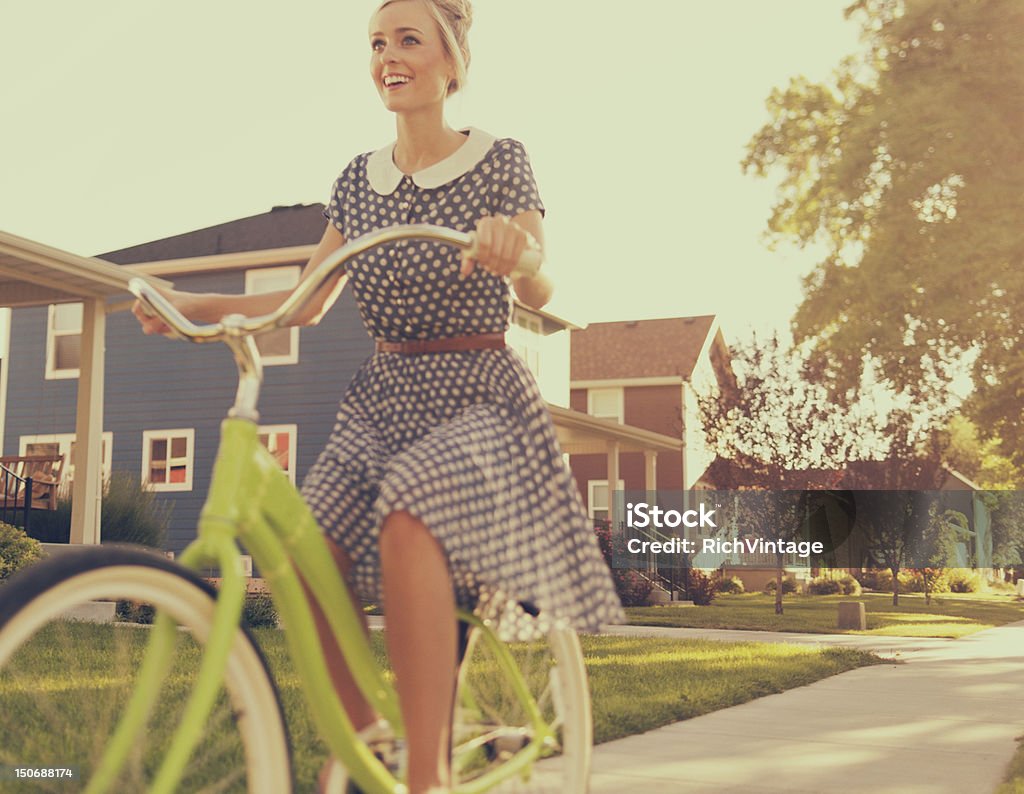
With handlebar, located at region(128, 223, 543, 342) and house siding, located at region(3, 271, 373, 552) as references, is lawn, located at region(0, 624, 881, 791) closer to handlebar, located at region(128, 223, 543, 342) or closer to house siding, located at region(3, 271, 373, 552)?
handlebar, located at region(128, 223, 543, 342)

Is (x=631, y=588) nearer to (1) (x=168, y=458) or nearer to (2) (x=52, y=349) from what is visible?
(1) (x=168, y=458)

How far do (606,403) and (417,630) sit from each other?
3631cm

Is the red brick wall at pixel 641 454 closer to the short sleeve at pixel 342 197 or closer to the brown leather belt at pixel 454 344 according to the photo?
the short sleeve at pixel 342 197

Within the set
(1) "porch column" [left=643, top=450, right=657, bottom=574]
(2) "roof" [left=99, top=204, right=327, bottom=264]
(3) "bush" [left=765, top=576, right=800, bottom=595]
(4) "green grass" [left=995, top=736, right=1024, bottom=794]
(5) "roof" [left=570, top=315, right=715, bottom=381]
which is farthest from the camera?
(5) "roof" [left=570, top=315, right=715, bottom=381]

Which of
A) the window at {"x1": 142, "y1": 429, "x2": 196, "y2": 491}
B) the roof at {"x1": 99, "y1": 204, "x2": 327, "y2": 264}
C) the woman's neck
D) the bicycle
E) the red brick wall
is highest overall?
the roof at {"x1": 99, "y1": 204, "x2": 327, "y2": 264}

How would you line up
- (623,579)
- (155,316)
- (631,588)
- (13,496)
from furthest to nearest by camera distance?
1. (631,588)
2. (623,579)
3. (13,496)
4. (155,316)

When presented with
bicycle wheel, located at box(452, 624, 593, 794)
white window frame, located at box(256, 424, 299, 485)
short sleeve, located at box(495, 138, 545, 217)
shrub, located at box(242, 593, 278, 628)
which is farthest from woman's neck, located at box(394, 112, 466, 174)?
white window frame, located at box(256, 424, 299, 485)

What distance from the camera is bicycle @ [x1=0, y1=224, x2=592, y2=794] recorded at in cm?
177

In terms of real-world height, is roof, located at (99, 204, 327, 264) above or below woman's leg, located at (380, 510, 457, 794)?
above

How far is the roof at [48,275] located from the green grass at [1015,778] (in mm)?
10314

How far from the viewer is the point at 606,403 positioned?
38.4 metres

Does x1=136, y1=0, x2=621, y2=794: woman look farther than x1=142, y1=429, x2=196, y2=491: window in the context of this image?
No

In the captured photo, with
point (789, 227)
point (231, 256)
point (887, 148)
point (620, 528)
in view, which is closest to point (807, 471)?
point (620, 528)

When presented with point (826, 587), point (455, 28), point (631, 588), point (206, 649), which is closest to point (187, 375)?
point (631, 588)
